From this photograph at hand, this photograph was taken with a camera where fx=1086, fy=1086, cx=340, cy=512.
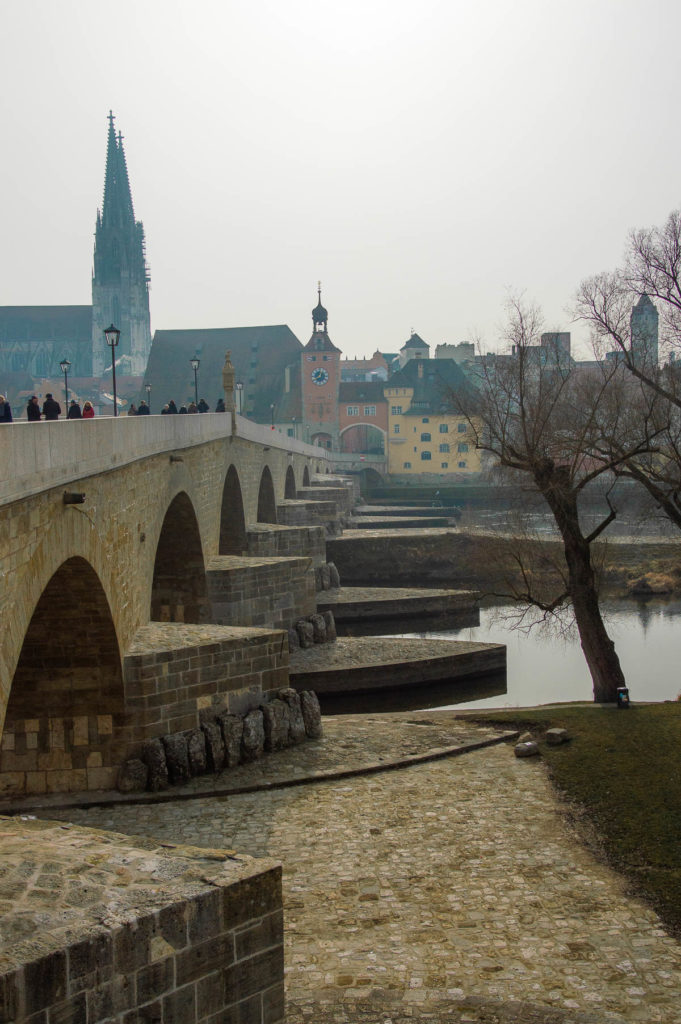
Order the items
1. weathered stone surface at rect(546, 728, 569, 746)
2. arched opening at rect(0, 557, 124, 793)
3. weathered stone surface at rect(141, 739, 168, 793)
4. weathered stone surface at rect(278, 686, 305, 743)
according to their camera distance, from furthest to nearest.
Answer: weathered stone surface at rect(278, 686, 305, 743), weathered stone surface at rect(546, 728, 569, 746), weathered stone surface at rect(141, 739, 168, 793), arched opening at rect(0, 557, 124, 793)

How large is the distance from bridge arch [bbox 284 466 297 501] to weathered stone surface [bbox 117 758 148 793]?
31.5 meters

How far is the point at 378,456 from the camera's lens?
81438 millimetres

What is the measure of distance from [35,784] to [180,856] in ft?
18.7

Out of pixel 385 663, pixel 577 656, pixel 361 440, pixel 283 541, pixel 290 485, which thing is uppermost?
pixel 361 440

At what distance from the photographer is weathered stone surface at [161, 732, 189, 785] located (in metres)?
12.4

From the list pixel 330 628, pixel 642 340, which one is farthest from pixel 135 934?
pixel 330 628

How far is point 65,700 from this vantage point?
12.0 metres

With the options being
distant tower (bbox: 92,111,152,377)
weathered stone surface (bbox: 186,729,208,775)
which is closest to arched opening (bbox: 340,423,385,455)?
distant tower (bbox: 92,111,152,377)

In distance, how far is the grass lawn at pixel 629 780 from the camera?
9.84m

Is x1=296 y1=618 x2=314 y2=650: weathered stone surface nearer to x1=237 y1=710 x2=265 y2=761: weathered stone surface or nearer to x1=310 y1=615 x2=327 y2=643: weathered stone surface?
x1=310 y1=615 x2=327 y2=643: weathered stone surface

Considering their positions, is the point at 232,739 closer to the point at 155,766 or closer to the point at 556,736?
the point at 155,766

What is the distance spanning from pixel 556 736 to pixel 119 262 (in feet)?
335

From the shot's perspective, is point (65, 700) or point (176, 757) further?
point (176, 757)

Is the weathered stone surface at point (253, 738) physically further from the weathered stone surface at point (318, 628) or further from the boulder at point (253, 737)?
the weathered stone surface at point (318, 628)
